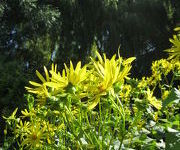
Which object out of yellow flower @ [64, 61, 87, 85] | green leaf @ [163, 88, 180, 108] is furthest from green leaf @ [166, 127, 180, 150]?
yellow flower @ [64, 61, 87, 85]

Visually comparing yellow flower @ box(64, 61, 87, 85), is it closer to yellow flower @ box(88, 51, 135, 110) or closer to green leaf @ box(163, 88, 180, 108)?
yellow flower @ box(88, 51, 135, 110)

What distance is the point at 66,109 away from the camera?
874mm

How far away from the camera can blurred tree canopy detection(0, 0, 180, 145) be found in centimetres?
869

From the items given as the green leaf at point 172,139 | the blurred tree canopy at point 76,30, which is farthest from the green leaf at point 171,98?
the blurred tree canopy at point 76,30

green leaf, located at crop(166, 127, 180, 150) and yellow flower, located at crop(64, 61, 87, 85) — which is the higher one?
yellow flower, located at crop(64, 61, 87, 85)

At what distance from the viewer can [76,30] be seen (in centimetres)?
991

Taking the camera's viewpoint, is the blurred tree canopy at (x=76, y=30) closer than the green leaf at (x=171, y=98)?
No

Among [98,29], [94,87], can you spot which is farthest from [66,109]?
[98,29]

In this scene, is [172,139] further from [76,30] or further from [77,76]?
[76,30]

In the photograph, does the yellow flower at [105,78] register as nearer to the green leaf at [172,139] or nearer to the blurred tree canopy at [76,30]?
the green leaf at [172,139]

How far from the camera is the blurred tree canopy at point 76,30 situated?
8.69 meters

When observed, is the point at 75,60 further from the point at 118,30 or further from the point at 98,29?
the point at 118,30

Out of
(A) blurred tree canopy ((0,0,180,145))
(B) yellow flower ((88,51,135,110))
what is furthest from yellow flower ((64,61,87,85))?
(A) blurred tree canopy ((0,0,180,145))

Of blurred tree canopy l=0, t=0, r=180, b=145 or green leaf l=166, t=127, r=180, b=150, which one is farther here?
blurred tree canopy l=0, t=0, r=180, b=145
